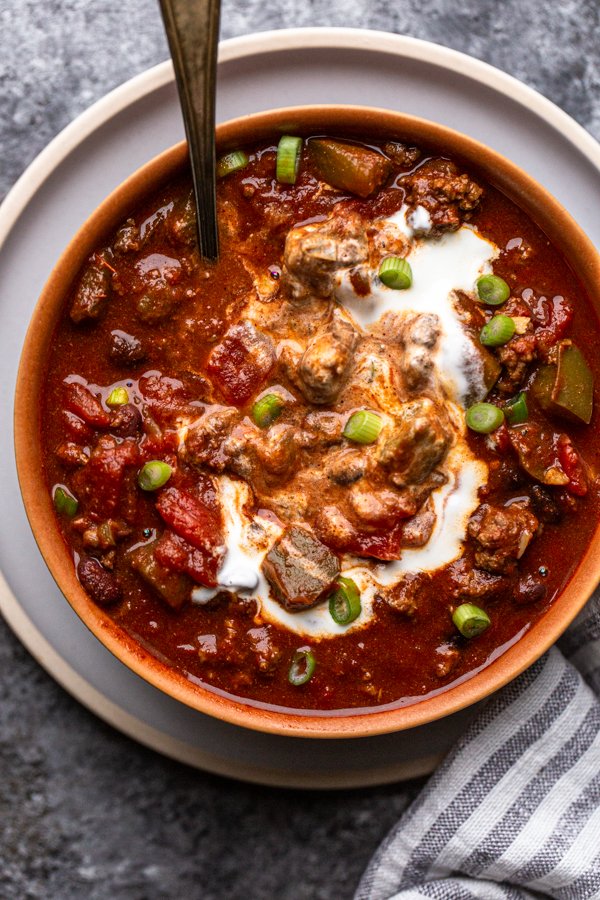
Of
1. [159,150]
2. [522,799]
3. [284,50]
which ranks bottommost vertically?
[522,799]

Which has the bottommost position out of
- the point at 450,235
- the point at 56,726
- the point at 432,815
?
the point at 56,726

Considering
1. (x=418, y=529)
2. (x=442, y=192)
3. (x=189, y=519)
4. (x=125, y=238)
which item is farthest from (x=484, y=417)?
(x=125, y=238)

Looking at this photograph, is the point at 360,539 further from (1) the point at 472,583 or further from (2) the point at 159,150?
(2) the point at 159,150

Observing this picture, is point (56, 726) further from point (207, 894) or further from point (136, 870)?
point (207, 894)

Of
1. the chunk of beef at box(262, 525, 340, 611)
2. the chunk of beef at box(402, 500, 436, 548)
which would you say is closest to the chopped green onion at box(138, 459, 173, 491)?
the chunk of beef at box(262, 525, 340, 611)

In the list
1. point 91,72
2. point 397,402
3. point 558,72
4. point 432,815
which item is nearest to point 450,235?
point 397,402

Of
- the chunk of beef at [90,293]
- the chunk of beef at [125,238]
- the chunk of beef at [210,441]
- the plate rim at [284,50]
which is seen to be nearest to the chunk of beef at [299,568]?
the chunk of beef at [210,441]
